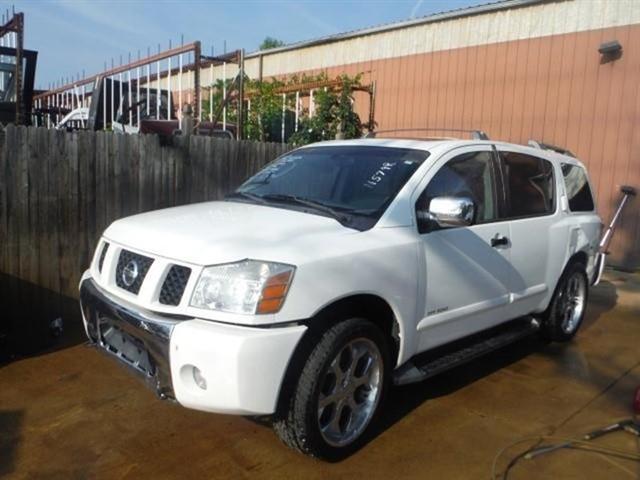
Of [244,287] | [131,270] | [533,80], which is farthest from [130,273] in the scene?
[533,80]

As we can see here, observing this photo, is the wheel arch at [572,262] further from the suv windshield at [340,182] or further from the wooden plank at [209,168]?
the wooden plank at [209,168]

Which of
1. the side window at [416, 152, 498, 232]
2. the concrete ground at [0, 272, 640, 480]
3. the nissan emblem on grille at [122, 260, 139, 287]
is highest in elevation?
the side window at [416, 152, 498, 232]

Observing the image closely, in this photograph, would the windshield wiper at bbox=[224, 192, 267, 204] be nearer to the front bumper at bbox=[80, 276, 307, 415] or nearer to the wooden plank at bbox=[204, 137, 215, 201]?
the front bumper at bbox=[80, 276, 307, 415]

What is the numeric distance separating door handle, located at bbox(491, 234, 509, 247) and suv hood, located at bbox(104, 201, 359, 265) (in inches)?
52.1

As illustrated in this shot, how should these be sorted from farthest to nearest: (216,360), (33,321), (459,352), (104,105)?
(104,105), (33,321), (459,352), (216,360)

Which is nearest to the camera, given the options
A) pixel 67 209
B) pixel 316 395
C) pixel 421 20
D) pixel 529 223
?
pixel 316 395

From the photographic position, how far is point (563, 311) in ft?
17.5

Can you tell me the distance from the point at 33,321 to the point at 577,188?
16.4 feet

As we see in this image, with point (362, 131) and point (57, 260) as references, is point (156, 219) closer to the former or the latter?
point (57, 260)

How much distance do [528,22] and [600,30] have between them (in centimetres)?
113

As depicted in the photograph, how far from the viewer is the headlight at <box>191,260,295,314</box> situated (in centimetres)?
279

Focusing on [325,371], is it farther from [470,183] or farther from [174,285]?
[470,183]

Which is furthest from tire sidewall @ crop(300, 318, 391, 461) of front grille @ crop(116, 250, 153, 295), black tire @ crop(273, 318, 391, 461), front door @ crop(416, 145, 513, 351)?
front grille @ crop(116, 250, 153, 295)

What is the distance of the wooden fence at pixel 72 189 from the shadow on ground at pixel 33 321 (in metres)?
0.09
